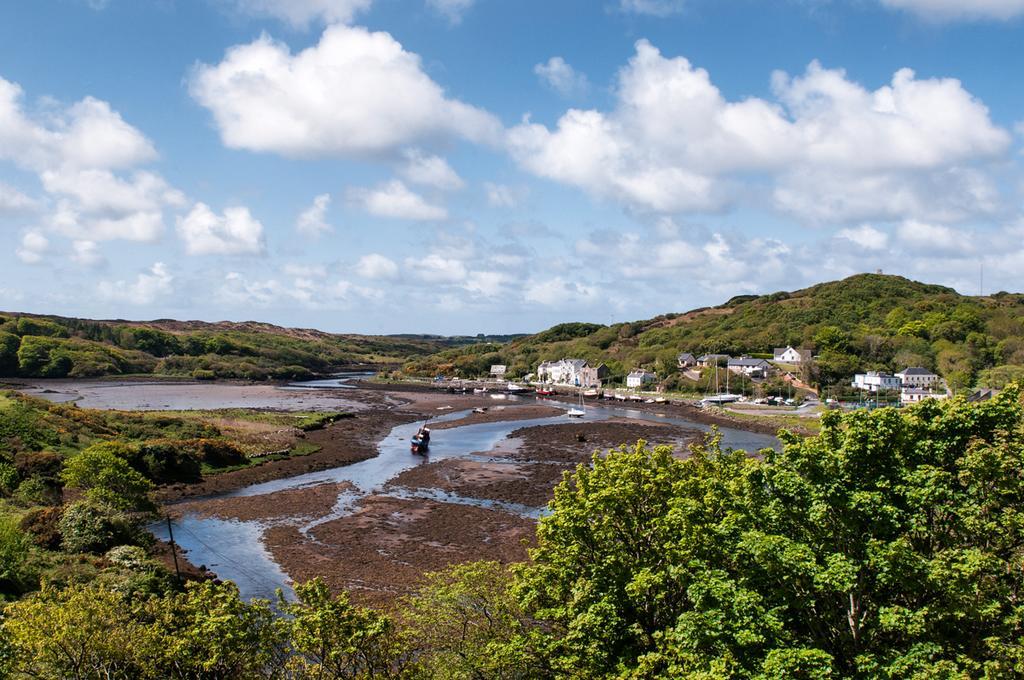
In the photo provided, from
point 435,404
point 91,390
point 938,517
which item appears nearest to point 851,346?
point 435,404

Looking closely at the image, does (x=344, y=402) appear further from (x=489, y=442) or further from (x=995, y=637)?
(x=995, y=637)

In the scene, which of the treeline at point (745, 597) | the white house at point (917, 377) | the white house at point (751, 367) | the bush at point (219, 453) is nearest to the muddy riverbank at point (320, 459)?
the bush at point (219, 453)

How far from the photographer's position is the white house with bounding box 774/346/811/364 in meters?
141

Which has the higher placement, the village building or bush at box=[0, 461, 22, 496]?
the village building

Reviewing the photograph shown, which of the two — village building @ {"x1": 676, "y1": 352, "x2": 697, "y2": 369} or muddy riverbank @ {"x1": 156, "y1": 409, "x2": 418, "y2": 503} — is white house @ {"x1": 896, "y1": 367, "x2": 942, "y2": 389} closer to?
village building @ {"x1": 676, "y1": 352, "x2": 697, "y2": 369}

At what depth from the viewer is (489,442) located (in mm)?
78500

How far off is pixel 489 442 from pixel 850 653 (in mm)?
66311

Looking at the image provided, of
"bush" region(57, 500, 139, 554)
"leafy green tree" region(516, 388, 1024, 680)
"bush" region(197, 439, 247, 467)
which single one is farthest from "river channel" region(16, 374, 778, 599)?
"leafy green tree" region(516, 388, 1024, 680)

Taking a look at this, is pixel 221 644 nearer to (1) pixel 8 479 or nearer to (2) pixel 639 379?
(1) pixel 8 479

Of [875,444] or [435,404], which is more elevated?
[875,444]

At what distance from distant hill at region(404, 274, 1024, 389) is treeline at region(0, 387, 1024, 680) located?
351 feet

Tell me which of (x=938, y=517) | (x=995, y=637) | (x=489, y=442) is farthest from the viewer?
(x=489, y=442)

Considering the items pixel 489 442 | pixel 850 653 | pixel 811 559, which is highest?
pixel 811 559

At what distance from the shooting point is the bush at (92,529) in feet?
97.0
